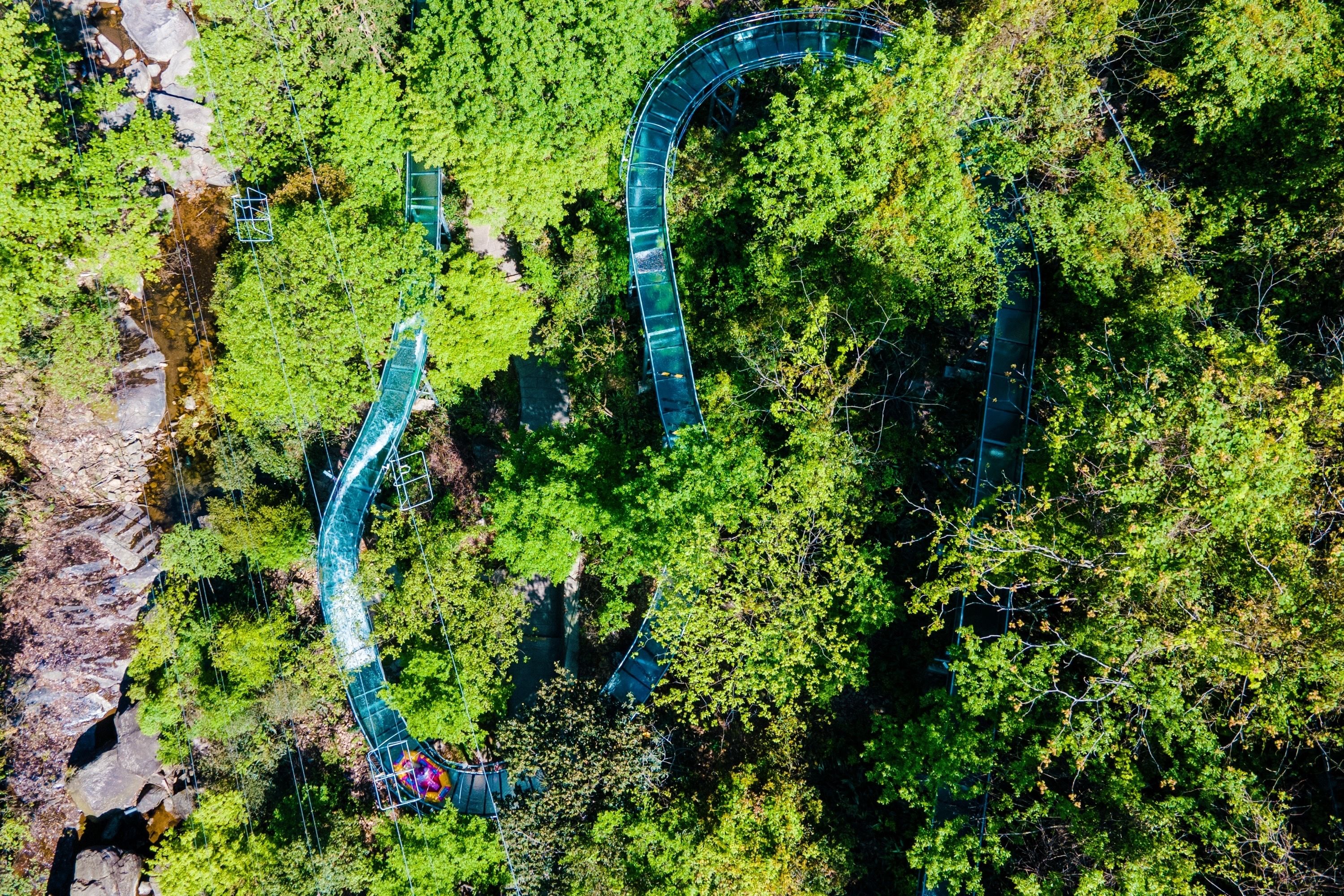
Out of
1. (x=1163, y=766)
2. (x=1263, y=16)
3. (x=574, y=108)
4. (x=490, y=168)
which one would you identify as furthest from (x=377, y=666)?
(x=1263, y=16)

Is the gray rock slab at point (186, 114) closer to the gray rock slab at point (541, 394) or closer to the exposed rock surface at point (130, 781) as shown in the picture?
the gray rock slab at point (541, 394)

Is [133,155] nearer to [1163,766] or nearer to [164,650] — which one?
[164,650]

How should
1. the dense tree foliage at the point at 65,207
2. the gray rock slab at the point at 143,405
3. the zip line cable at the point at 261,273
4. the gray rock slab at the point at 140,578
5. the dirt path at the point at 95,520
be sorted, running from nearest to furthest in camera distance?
the dense tree foliage at the point at 65,207 < the zip line cable at the point at 261,273 < the dirt path at the point at 95,520 < the gray rock slab at the point at 140,578 < the gray rock slab at the point at 143,405

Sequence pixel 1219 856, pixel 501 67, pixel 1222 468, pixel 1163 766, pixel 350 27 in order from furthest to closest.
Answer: pixel 350 27 < pixel 501 67 < pixel 1163 766 < pixel 1219 856 < pixel 1222 468

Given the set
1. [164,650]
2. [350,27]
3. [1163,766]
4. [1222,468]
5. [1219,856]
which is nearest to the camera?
[1222,468]

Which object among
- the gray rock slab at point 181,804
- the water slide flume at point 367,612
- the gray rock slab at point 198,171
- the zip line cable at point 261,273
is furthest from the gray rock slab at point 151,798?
the gray rock slab at point 198,171

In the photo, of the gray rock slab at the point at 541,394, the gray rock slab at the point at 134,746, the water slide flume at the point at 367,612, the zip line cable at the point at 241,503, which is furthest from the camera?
the gray rock slab at the point at 541,394

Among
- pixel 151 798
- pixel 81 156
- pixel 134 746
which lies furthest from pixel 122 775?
pixel 81 156
